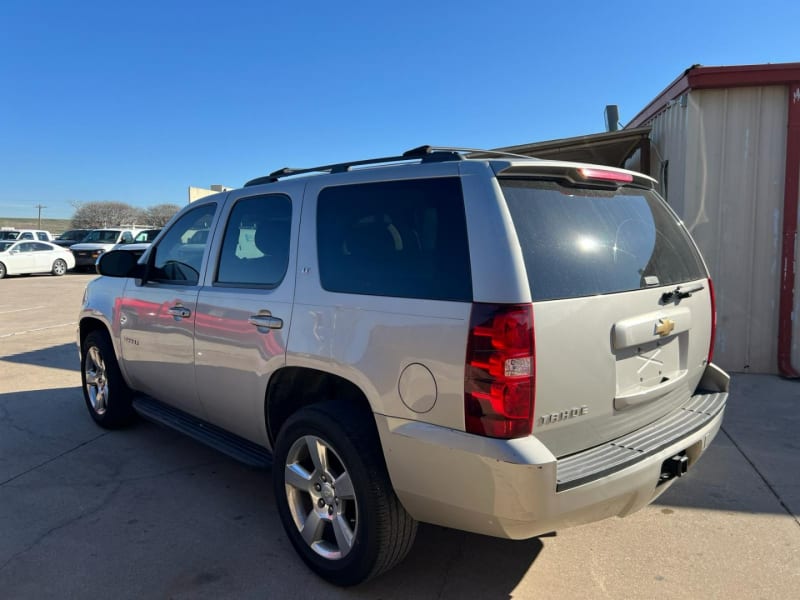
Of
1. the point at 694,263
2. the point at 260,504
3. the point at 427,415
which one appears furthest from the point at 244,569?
the point at 694,263

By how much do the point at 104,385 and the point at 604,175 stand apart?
4245mm

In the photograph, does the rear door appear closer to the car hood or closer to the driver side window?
the driver side window

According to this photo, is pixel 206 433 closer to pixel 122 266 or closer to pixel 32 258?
pixel 122 266

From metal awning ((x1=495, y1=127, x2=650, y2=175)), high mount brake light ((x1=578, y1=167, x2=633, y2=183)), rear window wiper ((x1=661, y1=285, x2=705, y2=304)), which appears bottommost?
rear window wiper ((x1=661, y1=285, x2=705, y2=304))

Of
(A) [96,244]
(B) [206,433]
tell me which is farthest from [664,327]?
(A) [96,244]

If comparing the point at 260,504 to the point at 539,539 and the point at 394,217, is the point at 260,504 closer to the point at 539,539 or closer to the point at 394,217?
the point at 539,539

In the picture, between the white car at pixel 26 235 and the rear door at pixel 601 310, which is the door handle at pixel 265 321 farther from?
the white car at pixel 26 235

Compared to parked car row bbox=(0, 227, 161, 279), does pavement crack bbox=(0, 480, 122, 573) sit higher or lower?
lower

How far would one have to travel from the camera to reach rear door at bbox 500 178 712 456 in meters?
2.30

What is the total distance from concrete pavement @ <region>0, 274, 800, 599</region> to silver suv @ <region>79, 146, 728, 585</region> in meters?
0.40

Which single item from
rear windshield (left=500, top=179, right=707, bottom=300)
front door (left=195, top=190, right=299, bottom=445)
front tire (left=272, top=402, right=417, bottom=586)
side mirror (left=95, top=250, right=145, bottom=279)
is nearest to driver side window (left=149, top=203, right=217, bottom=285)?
side mirror (left=95, top=250, right=145, bottom=279)

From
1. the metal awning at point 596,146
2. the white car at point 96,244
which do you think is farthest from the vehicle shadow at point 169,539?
the white car at point 96,244

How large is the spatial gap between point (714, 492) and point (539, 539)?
134 cm

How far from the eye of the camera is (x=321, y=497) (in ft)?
9.53
